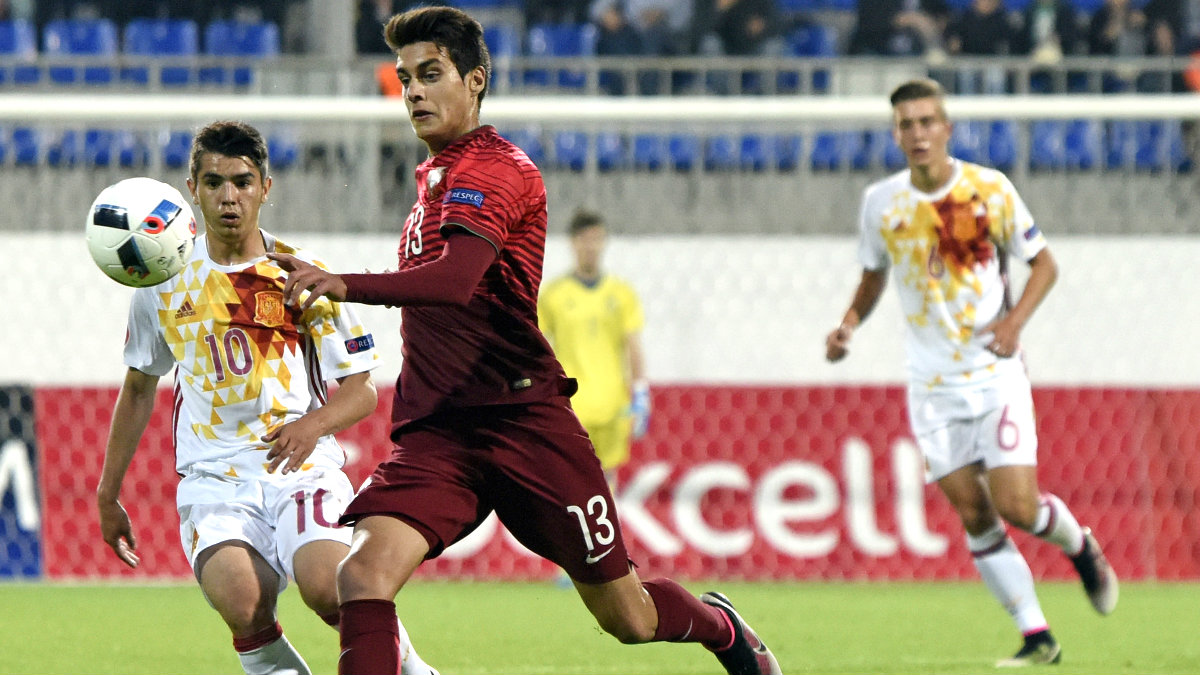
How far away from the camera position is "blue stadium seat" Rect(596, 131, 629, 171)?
10875 mm

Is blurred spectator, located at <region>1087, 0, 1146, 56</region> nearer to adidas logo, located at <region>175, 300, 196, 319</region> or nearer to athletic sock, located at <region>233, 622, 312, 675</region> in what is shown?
adidas logo, located at <region>175, 300, 196, 319</region>

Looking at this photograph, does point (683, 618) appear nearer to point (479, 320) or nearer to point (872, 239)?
point (479, 320)

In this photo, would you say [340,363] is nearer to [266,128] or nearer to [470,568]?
[470,568]

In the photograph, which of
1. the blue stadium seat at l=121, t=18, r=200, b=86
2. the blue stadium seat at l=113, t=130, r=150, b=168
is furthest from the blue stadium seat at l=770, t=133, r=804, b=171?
the blue stadium seat at l=121, t=18, r=200, b=86

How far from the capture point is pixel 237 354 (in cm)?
470

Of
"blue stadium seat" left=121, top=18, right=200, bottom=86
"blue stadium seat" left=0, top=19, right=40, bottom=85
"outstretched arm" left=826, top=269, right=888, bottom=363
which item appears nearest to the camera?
"outstretched arm" left=826, top=269, right=888, bottom=363

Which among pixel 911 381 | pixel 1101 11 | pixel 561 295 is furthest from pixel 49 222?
pixel 1101 11

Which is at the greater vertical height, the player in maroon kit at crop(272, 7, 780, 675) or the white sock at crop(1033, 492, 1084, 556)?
the player in maroon kit at crop(272, 7, 780, 675)

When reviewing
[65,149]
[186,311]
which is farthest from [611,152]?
[186,311]

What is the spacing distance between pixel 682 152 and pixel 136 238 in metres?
6.74

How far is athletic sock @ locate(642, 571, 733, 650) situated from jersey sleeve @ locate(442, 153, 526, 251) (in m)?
1.07

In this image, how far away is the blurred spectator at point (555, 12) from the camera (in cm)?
1452

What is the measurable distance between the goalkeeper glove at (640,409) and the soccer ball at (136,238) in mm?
4988

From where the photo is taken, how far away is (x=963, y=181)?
21.5ft
